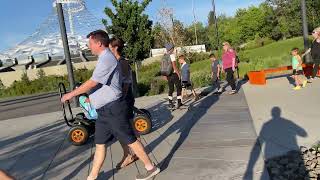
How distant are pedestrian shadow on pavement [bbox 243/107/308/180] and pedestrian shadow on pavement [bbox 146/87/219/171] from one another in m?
1.19

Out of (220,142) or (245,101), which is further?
(245,101)

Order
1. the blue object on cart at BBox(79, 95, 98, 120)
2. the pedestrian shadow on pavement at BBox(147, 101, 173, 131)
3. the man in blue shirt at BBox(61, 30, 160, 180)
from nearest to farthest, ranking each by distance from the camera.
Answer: the man in blue shirt at BBox(61, 30, 160, 180), the blue object on cart at BBox(79, 95, 98, 120), the pedestrian shadow on pavement at BBox(147, 101, 173, 131)

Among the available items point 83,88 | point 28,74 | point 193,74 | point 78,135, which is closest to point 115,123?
point 83,88

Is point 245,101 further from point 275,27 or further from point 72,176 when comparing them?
point 275,27

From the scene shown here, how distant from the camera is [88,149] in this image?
8.26m

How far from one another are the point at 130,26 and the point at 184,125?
1303cm

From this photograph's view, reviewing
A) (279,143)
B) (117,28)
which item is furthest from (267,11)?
(279,143)

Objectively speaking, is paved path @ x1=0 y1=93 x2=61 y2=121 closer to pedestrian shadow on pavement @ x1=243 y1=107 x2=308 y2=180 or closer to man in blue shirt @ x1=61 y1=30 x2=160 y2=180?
pedestrian shadow on pavement @ x1=243 y1=107 x2=308 y2=180

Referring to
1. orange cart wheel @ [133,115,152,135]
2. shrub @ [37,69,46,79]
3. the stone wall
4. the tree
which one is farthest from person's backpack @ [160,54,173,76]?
the stone wall

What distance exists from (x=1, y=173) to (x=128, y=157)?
2292mm

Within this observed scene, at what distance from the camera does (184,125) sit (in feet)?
31.3

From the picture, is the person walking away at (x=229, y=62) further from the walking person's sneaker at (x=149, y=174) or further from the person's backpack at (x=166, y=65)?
the walking person's sneaker at (x=149, y=174)

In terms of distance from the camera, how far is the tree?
22.0m

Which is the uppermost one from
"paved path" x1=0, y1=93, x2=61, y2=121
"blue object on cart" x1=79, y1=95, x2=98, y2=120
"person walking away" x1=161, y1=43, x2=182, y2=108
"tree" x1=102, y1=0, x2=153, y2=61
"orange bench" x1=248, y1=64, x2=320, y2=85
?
"tree" x1=102, y1=0, x2=153, y2=61
